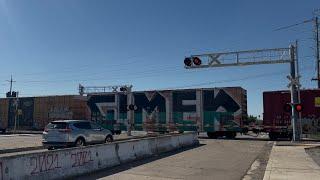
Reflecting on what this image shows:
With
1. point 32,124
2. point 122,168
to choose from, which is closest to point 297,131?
point 122,168

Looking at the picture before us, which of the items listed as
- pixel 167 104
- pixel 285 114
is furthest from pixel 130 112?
pixel 285 114

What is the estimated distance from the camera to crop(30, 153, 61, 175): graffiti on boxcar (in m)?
11.2

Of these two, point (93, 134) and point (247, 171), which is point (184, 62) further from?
point (247, 171)

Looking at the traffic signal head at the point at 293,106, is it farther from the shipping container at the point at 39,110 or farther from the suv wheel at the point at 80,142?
the shipping container at the point at 39,110

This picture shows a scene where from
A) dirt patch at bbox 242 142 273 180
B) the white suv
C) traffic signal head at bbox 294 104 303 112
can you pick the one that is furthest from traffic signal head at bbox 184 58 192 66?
dirt patch at bbox 242 142 273 180

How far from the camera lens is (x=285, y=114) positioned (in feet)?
111

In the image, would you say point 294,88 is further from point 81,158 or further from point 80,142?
point 81,158

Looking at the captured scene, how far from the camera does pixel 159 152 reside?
69.1 feet

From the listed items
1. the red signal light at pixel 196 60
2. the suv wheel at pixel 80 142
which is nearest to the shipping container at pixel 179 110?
the red signal light at pixel 196 60

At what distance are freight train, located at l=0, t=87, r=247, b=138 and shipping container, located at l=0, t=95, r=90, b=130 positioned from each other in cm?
11

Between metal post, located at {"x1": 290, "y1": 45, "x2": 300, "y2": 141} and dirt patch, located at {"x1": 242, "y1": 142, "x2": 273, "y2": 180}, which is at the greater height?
metal post, located at {"x1": 290, "y1": 45, "x2": 300, "y2": 141}

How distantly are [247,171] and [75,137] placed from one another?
33.7 feet

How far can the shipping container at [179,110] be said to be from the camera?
37406 millimetres

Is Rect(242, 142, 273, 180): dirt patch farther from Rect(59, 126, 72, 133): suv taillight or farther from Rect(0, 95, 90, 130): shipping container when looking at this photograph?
Rect(0, 95, 90, 130): shipping container
